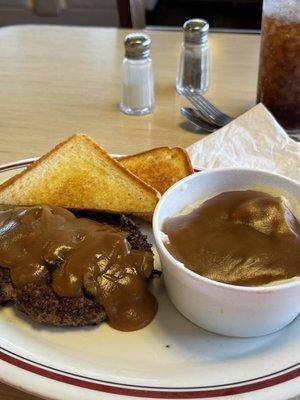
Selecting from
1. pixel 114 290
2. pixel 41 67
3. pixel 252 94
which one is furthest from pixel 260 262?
pixel 41 67

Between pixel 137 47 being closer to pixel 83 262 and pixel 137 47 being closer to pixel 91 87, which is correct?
pixel 91 87

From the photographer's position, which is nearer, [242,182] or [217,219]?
[217,219]

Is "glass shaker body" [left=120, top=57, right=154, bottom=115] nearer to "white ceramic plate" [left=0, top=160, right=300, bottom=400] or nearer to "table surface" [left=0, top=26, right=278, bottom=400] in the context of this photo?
"table surface" [left=0, top=26, right=278, bottom=400]

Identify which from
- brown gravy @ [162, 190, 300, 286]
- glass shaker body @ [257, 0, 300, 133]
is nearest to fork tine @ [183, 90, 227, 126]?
glass shaker body @ [257, 0, 300, 133]

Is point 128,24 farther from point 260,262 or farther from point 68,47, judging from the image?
point 260,262

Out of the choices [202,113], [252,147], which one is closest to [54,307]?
[252,147]
